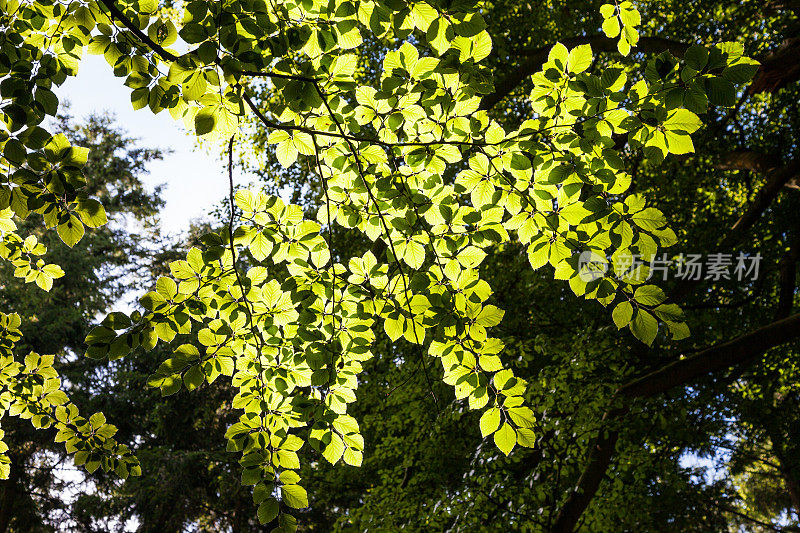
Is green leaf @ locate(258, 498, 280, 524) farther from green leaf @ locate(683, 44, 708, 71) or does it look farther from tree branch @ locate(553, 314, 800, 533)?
tree branch @ locate(553, 314, 800, 533)

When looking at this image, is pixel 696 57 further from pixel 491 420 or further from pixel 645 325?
pixel 491 420

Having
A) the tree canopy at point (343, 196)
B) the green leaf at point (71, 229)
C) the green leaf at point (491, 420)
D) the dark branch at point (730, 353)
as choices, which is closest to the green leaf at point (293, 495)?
the tree canopy at point (343, 196)

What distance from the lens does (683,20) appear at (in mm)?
9289

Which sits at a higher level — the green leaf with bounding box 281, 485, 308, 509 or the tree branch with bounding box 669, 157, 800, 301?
the tree branch with bounding box 669, 157, 800, 301

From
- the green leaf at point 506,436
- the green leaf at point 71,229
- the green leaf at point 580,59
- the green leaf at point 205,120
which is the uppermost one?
the green leaf at point 580,59

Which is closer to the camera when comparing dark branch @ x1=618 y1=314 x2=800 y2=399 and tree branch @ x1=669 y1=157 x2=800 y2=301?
dark branch @ x1=618 y1=314 x2=800 y2=399

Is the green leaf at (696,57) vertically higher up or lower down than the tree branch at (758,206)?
lower down

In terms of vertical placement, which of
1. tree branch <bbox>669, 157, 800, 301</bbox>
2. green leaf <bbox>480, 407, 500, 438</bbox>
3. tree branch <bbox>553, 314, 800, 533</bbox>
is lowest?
green leaf <bbox>480, 407, 500, 438</bbox>

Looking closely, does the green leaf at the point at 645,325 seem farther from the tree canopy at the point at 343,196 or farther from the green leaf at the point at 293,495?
the green leaf at the point at 293,495

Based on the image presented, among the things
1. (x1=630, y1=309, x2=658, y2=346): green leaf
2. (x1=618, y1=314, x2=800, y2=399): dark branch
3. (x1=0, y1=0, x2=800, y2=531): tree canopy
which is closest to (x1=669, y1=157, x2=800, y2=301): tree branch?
(x1=618, y1=314, x2=800, y2=399): dark branch

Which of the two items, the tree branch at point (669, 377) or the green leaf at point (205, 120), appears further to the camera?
the tree branch at point (669, 377)

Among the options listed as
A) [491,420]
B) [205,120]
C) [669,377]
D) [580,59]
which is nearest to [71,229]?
[205,120]

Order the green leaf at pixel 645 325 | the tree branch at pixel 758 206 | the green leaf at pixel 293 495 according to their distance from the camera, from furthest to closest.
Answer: the tree branch at pixel 758 206 < the green leaf at pixel 293 495 < the green leaf at pixel 645 325

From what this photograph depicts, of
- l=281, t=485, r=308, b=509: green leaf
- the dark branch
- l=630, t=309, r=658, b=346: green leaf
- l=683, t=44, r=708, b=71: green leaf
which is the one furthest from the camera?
the dark branch
